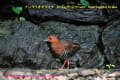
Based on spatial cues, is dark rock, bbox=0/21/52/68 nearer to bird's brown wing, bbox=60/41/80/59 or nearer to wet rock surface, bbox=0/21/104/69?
wet rock surface, bbox=0/21/104/69

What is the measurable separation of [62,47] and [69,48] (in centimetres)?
13

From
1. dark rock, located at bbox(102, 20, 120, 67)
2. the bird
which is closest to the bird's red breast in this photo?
the bird

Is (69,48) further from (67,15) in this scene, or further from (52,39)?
(67,15)

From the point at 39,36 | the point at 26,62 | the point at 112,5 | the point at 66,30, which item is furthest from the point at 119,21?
the point at 26,62

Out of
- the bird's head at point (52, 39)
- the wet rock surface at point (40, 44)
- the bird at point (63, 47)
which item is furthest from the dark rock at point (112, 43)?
the bird's head at point (52, 39)

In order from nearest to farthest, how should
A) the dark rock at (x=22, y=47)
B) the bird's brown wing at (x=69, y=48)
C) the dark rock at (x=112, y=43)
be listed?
1. the dark rock at (x=22, y=47)
2. the bird's brown wing at (x=69, y=48)
3. the dark rock at (x=112, y=43)

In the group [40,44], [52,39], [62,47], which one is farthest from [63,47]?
[40,44]

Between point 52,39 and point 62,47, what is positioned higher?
point 52,39

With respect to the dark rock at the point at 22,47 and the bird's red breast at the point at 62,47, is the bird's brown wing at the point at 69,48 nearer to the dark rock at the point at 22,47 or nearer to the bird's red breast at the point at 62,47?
the bird's red breast at the point at 62,47

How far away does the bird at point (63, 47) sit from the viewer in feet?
8.92

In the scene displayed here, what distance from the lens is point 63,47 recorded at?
2.72 m

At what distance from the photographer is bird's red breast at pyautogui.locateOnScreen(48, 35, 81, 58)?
2.72 meters

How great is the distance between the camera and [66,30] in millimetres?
2945

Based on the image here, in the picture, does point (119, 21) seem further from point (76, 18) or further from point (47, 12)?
point (47, 12)
